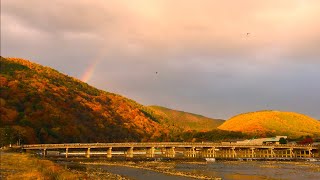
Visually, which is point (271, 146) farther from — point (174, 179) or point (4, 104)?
point (4, 104)

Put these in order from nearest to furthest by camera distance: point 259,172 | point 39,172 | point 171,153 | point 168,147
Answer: point 39,172, point 259,172, point 168,147, point 171,153

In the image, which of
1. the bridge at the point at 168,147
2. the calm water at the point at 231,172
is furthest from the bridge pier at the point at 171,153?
the calm water at the point at 231,172

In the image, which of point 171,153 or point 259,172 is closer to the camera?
point 259,172

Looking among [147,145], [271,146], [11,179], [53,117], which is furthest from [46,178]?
[53,117]

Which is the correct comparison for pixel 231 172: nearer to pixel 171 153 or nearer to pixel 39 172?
pixel 39 172

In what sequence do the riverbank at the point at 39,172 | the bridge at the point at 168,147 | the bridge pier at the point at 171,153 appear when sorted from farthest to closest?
the bridge pier at the point at 171,153 → the bridge at the point at 168,147 → the riverbank at the point at 39,172

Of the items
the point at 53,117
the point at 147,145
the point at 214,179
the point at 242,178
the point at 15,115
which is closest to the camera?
the point at 214,179

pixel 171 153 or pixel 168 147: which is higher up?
pixel 168 147

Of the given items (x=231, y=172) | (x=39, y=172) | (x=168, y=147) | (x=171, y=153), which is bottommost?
(x=171, y=153)

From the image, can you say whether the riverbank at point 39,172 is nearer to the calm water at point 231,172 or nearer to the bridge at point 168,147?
the calm water at point 231,172

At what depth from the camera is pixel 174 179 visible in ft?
180

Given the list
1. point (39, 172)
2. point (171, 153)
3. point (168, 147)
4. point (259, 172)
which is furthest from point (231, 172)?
point (171, 153)

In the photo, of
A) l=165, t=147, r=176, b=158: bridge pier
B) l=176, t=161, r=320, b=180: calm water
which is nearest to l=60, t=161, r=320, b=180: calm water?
l=176, t=161, r=320, b=180: calm water

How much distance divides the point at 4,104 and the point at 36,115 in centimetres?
1503
